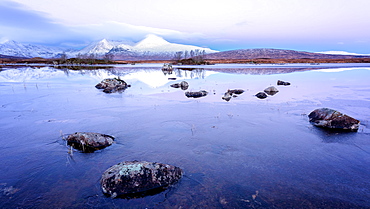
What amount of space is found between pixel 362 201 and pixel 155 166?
17.3 feet

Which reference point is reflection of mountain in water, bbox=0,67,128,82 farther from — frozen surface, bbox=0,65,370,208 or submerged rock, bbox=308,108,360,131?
submerged rock, bbox=308,108,360,131

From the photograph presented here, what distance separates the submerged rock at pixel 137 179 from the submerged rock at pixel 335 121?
8.58 meters

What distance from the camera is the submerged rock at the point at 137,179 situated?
522 centimetres

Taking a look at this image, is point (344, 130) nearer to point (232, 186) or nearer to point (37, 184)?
point (232, 186)

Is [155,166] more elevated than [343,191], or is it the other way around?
[155,166]

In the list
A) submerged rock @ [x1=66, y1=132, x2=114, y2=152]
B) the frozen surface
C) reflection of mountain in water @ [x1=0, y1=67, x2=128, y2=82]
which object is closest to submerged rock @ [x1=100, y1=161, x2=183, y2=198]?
the frozen surface

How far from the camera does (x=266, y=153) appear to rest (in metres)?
7.27

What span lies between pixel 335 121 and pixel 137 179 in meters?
10.1

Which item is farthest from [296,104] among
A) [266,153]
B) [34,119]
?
[34,119]

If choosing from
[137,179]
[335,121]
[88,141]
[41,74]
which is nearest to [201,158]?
[137,179]

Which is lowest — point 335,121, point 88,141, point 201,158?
point 201,158

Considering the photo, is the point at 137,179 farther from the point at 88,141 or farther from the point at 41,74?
the point at 41,74

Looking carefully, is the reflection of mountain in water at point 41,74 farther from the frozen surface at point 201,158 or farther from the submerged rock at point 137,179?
the submerged rock at point 137,179

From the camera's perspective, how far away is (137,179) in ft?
17.6
